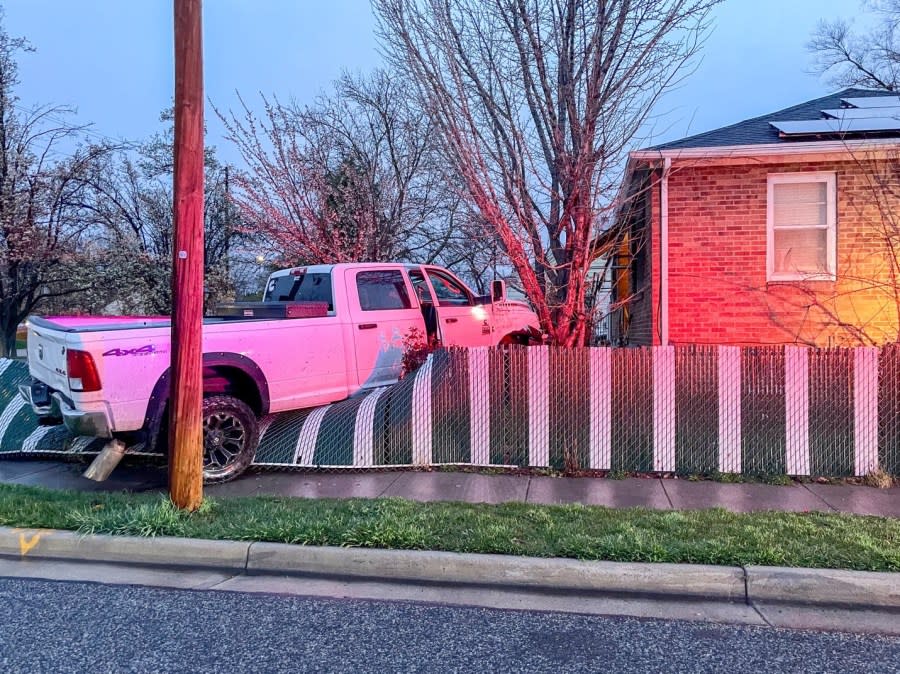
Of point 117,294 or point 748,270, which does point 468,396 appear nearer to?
point 748,270

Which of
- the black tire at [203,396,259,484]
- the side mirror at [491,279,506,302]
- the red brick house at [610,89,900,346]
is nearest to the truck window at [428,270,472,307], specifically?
the side mirror at [491,279,506,302]

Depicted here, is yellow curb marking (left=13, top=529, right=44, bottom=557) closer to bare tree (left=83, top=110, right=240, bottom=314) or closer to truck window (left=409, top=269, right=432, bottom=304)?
truck window (left=409, top=269, right=432, bottom=304)

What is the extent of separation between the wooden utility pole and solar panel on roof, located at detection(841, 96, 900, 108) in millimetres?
9426

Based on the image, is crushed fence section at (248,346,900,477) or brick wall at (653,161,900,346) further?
brick wall at (653,161,900,346)

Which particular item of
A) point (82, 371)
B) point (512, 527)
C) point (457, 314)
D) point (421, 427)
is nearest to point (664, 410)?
point (421, 427)

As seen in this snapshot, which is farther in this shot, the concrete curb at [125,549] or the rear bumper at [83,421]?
the rear bumper at [83,421]

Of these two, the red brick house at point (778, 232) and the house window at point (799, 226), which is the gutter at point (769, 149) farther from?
the house window at point (799, 226)

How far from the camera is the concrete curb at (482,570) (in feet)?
13.5

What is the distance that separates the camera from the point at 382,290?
8.05 metres

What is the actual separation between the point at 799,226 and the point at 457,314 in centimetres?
475

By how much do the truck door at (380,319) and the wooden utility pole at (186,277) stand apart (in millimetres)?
2361

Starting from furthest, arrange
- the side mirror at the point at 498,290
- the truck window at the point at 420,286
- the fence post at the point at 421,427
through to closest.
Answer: the side mirror at the point at 498,290 < the truck window at the point at 420,286 < the fence post at the point at 421,427

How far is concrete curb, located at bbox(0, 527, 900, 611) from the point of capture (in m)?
4.12

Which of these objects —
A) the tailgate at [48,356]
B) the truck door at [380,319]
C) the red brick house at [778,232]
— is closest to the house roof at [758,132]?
the red brick house at [778,232]
